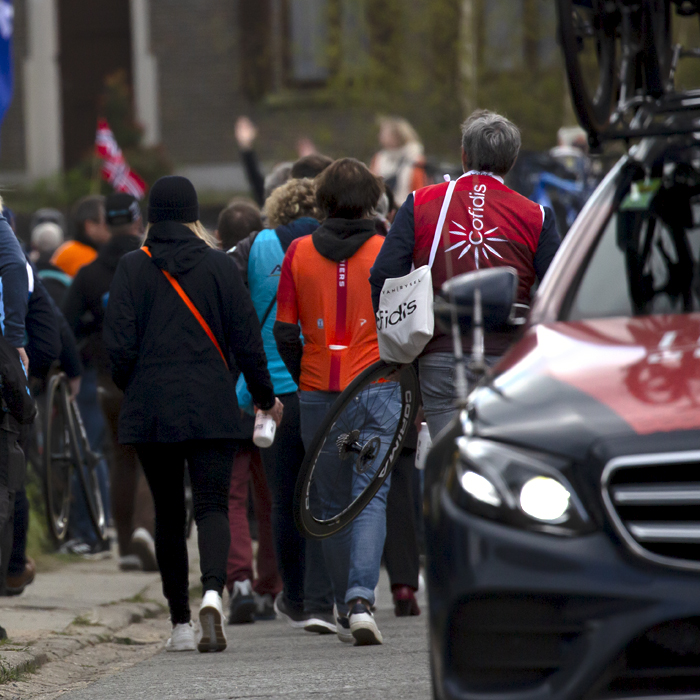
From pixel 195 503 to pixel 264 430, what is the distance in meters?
0.43

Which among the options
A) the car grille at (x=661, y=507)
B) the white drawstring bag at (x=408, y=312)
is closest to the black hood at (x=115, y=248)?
the white drawstring bag at (x=408, y=312)

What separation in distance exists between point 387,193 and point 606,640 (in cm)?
529

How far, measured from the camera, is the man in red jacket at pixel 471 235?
5.81 m

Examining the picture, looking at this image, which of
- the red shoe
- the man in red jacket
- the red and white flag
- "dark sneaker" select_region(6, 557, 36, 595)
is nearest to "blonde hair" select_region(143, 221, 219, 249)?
the man in red jacket

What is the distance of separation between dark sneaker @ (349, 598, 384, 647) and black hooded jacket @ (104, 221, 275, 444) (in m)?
0.89

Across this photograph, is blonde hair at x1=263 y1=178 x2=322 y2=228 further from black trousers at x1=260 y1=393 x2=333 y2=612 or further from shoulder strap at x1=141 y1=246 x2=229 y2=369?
shoulder strap at x1=141 y1=246 x2=229 y2=369

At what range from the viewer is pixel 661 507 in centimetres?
326

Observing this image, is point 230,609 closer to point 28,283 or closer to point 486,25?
point 28,283

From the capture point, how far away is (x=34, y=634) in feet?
22.0

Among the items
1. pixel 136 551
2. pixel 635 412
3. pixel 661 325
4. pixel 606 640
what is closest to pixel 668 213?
pixel 661 325

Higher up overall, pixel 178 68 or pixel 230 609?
pixel 178 68

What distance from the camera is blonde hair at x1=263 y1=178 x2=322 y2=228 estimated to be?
7176 millimetres

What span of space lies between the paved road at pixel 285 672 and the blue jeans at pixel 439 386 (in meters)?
0.96

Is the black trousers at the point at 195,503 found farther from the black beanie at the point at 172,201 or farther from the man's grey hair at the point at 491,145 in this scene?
the man's grey hair at the point at 491,145
